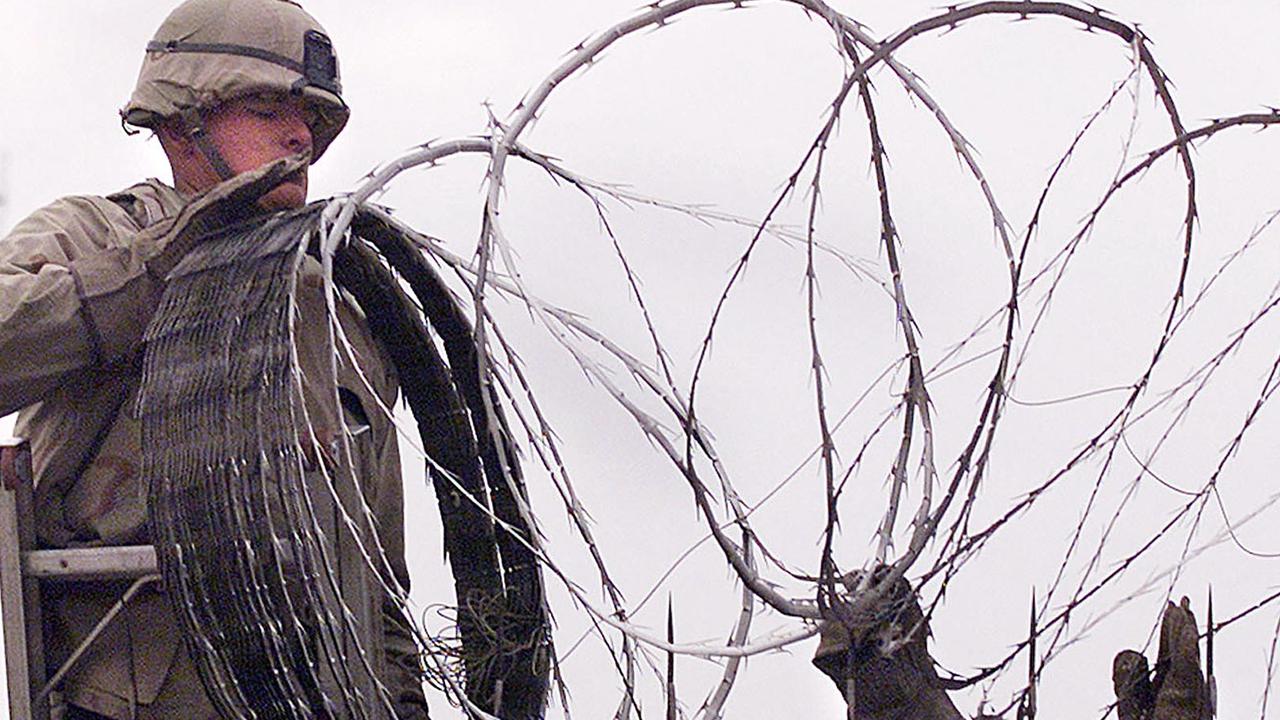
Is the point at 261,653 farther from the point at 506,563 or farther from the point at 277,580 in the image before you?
the point at 506,563

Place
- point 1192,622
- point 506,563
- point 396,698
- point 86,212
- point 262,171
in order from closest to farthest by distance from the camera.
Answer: point 1192,622
point 262,171
point 86,212
point 396,698
point 506,563

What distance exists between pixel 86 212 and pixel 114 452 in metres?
0.50

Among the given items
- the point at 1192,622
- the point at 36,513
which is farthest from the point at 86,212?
the point at 1192,622

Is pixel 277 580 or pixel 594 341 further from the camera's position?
pixel 594 341

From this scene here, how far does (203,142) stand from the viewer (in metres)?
3.71

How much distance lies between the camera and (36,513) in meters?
3.40

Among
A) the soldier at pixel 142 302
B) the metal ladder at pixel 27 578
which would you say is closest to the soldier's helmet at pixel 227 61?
the soldier at pixel 142 302

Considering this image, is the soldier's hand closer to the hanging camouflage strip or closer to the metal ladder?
the hanging camouflage strip

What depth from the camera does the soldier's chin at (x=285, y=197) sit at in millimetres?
3547

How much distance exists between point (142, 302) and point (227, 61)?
64 cm

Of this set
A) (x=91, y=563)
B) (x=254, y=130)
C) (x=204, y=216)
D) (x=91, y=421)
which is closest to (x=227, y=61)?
(x=254, y=130)

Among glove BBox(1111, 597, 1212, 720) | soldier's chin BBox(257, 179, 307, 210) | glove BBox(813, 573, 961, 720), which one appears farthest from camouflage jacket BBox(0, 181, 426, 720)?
glove BBox(1111, 597, 1212, 720)

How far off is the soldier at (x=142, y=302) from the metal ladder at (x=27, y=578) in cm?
5

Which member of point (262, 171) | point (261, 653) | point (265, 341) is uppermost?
point (262, 171)
